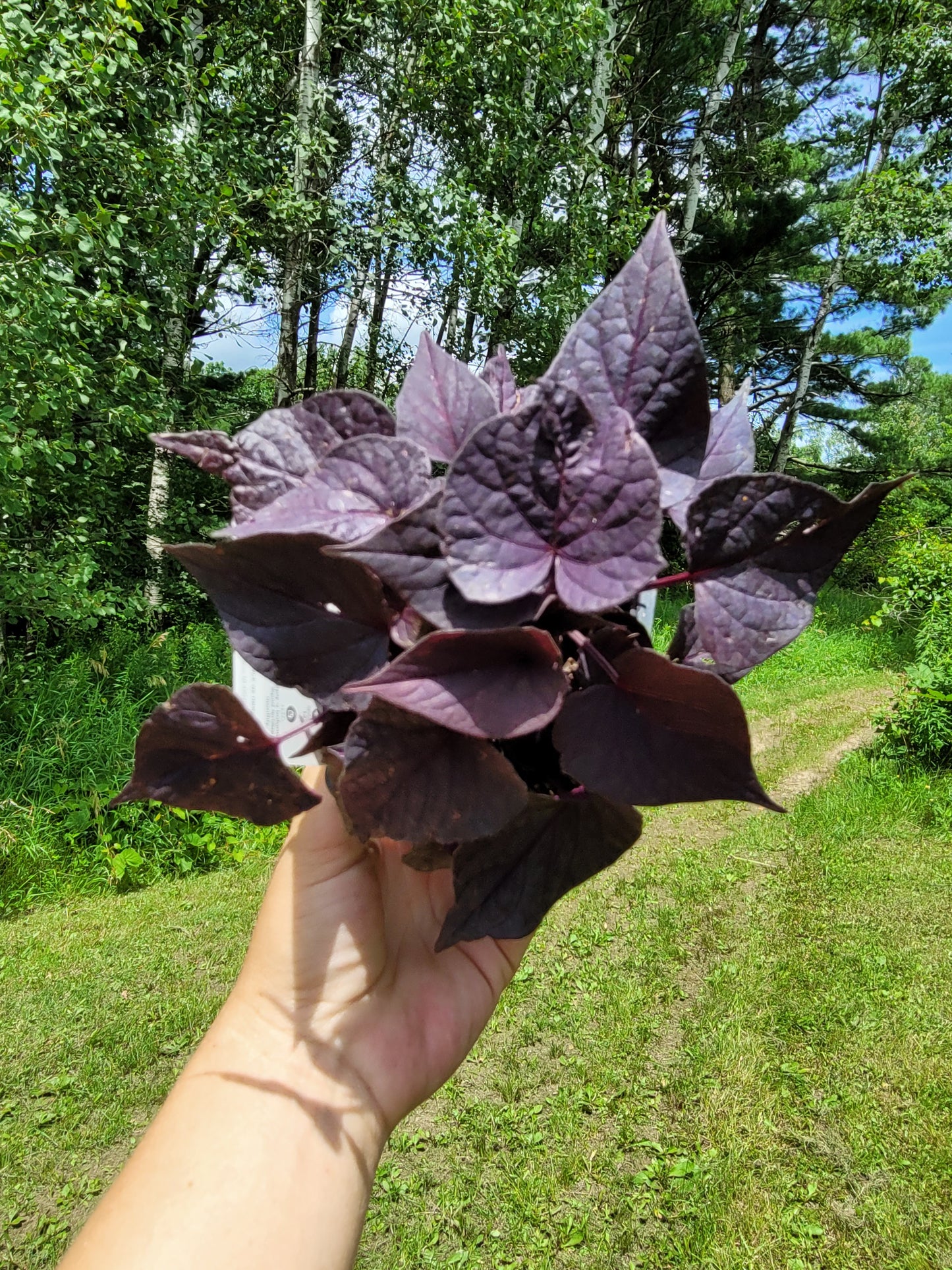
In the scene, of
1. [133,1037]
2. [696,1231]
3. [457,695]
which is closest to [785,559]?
[457,695]

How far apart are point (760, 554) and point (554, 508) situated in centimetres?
17

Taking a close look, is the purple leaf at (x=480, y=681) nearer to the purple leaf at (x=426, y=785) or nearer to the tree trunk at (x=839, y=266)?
the purple leaf at (x=426, y=785)

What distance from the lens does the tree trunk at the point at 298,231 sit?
202 inches

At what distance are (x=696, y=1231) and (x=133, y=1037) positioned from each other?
207 centimetres

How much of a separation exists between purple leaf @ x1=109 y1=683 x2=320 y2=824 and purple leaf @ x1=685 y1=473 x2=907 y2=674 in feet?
1.03

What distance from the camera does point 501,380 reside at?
2.41ft

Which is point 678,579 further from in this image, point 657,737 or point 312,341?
point 312,341

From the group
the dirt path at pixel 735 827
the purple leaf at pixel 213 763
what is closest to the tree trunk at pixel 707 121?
the dirt path at pixel 735 827

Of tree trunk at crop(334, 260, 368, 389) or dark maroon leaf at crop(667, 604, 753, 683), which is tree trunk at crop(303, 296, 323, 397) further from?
dark maroon leaf at crop(667, 604, 753, 683)

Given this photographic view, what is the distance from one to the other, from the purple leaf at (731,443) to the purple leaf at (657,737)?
23 centimetres

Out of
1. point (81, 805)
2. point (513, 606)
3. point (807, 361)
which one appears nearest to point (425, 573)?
point (513, 606)

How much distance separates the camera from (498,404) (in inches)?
27.2

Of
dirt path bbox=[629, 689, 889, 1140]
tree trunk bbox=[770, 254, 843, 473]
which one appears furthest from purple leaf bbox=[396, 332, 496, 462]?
tree trunk bbox=[770, 254, 843, 473]

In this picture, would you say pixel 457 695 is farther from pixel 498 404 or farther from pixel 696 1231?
pixel 696 1231
